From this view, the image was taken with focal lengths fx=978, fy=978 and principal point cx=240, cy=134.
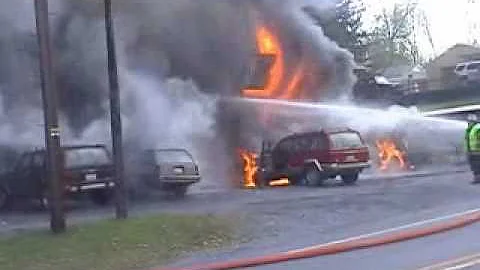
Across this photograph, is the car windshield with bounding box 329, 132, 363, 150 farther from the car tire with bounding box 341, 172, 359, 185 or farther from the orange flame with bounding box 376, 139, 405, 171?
the orange flame with bounding box 376, 139, 405, 171

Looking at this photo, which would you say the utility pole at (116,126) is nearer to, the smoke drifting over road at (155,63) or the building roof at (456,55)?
the smoke drifting over road at (155,63)

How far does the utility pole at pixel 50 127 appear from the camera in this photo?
14.4m

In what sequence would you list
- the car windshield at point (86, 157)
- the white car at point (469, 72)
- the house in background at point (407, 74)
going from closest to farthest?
the car windshield at point (86, 157) → the white car at point (469, 72) → the house in background at point (407, 74)

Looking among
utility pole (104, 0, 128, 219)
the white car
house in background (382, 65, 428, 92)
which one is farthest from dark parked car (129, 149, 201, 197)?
house in background (382, 65, 428, 92)

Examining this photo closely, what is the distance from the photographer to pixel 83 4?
29359 millimetres

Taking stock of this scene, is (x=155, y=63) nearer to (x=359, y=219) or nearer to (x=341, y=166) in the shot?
(x=341, y=166)

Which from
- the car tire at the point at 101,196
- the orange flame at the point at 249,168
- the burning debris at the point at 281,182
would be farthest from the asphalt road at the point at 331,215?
the orange flame at the point at 249,168

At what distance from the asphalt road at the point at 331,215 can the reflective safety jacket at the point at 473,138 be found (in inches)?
31.2

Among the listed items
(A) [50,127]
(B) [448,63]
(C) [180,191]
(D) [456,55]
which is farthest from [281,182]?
(D) [456,55]

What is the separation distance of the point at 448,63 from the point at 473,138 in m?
61.0

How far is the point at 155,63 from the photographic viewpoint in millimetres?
30234

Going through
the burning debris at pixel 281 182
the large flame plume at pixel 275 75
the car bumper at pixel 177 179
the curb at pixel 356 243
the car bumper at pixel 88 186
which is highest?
the large flame plume at pixel 275 75

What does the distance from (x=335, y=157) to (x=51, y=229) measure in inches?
493

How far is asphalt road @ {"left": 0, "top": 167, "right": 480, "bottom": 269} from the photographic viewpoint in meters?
11.8
